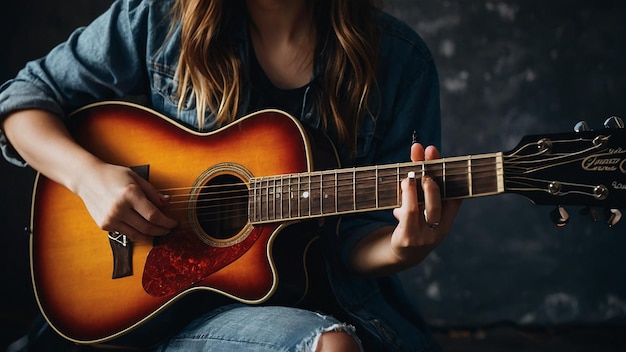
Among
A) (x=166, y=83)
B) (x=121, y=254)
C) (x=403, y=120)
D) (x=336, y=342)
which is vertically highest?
(x=166, y=83)

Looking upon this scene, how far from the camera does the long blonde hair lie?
133 centimetres

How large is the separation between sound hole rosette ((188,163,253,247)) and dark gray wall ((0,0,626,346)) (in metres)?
1.06

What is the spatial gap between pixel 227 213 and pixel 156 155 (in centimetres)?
20

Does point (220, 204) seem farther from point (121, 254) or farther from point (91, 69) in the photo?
point (91, 69)

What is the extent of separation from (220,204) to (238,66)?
29 centimetres

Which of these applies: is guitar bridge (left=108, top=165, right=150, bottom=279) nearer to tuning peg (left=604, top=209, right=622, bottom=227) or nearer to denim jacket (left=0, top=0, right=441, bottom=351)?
denim jacket (left=0, top=0, right=441, bottom=351)

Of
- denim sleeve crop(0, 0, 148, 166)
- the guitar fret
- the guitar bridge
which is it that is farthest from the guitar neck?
denim sleeve crop(0, 0, 148, 166)

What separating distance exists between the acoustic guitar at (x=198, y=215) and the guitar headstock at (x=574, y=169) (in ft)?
0.15

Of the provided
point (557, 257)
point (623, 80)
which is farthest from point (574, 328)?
point (623, 80)

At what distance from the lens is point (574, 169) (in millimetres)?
942

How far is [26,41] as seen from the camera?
207 cm

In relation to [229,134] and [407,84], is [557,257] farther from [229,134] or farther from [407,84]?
→ [229,134]

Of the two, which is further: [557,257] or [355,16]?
[557,257]

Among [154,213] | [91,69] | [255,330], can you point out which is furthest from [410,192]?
[91,69]
